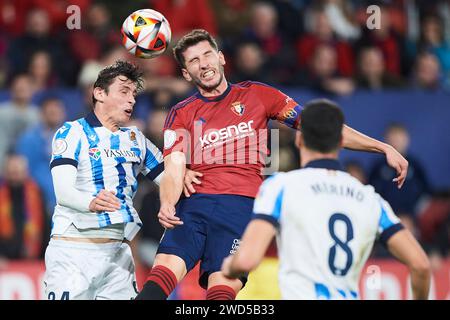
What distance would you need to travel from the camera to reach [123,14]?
42.9ft

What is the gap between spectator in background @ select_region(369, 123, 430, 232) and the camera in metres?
11.6

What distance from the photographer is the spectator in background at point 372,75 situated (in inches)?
507

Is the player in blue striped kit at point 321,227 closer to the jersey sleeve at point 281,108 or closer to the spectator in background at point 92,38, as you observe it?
the jersey sleeve at point 281,108

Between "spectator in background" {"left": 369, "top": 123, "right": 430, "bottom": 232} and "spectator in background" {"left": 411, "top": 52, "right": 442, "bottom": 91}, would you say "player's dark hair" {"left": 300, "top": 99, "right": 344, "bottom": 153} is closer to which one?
"spectator in background" {"left": 369, "top": 123, "right": 430, "bottom": 232}

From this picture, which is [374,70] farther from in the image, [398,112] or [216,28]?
[216,28]

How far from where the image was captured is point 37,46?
12.2 meters

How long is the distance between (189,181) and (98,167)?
0.69 meters

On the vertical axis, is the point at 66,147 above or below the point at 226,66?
below

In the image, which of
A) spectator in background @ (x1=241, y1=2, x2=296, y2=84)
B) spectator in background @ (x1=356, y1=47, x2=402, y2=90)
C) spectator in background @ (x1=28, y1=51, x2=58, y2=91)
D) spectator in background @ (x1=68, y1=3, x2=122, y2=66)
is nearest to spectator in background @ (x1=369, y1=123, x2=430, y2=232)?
spectator in background @ (x1=356, y1=47, x2=402, y2=90)

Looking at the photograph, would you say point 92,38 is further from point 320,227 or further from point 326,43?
point 320,227

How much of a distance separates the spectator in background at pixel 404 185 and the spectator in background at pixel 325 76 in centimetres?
85

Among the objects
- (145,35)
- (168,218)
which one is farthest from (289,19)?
(168,218)

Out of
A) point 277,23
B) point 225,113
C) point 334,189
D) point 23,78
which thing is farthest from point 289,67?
point 334,189

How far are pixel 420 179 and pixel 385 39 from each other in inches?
102
